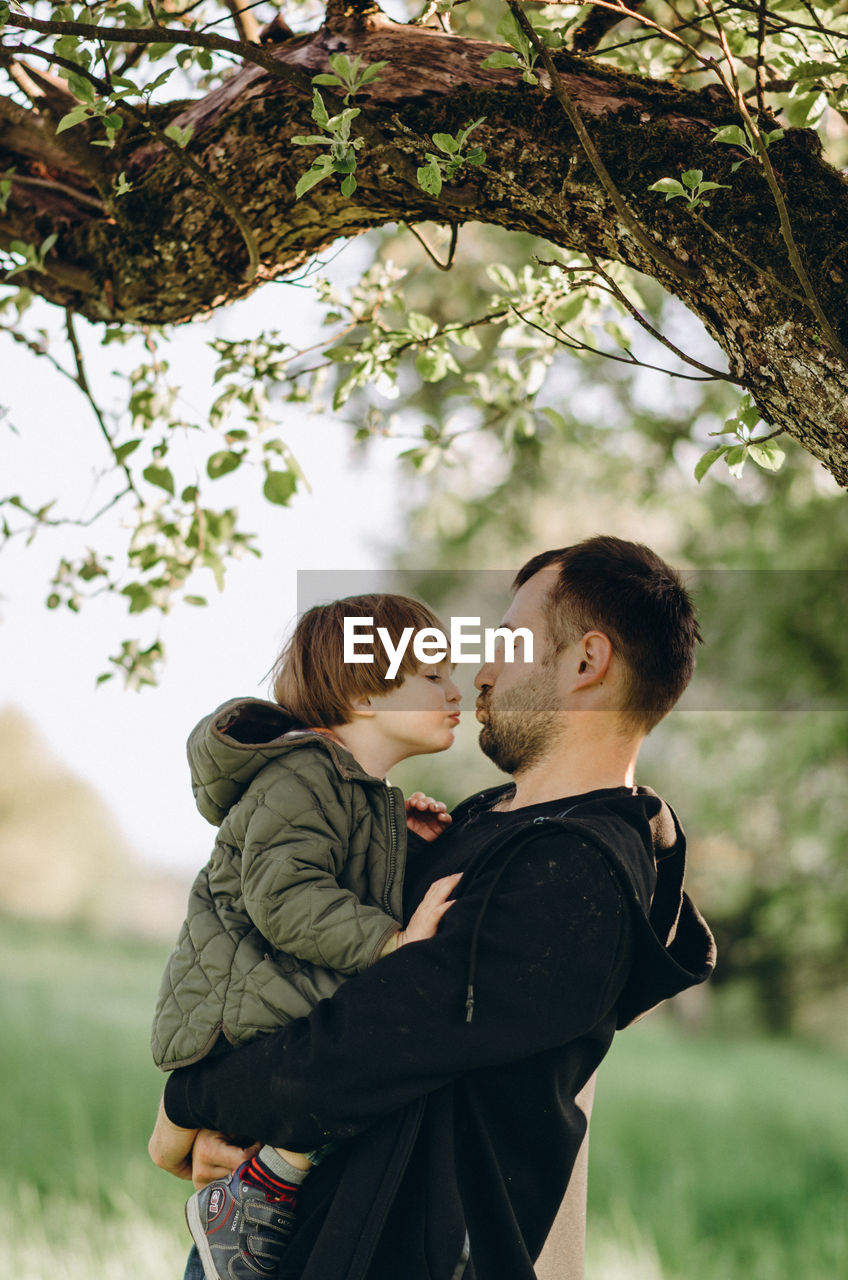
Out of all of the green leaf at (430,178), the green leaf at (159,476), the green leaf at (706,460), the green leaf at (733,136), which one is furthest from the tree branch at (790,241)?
the green leaf at (159,476)

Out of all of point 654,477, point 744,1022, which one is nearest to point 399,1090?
point 654,477

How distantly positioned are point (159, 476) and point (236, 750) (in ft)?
4.25

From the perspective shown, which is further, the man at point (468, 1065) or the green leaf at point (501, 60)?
the green leaf at point (501, 60)

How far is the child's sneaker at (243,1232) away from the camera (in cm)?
179

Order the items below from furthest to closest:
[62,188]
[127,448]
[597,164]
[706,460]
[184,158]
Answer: [127,448] < [62,188] < [184,158] < [706,460] < [597,164]

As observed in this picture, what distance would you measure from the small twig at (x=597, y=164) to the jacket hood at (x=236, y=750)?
0.99 meters

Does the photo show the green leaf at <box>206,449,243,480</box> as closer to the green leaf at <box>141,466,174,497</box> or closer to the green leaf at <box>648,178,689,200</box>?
the green leaf at <box>141,466,174,497</box>

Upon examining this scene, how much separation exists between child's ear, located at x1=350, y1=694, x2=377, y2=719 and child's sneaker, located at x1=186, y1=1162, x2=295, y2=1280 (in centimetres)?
83

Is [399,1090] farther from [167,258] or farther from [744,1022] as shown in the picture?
[744,1022]

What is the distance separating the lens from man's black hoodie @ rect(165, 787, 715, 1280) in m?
1.64

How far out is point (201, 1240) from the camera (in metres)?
1.83

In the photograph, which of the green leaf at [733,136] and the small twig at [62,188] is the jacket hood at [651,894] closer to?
the green leaf at [733,136]

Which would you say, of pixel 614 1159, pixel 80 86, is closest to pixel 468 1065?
pixel 80 86

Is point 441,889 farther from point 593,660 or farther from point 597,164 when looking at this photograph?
point 597,164
